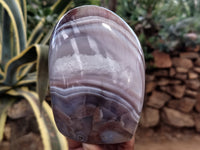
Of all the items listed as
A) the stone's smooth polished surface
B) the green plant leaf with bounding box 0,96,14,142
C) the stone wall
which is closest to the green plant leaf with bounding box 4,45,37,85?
the green plant leaf with bounding box 0,96,14,142

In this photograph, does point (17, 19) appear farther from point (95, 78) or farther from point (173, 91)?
point (173, 91)

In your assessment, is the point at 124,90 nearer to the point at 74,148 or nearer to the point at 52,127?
the point at 74,148

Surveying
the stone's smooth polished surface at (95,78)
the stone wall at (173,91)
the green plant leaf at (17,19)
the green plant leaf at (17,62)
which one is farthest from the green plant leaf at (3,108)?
the stone wall at (173,91)

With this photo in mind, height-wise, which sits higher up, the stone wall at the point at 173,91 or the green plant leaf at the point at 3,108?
the green plant leaf at the point at 3,108

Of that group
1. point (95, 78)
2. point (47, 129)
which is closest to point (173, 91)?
point (47, 129)

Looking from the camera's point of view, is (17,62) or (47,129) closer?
(47,129)

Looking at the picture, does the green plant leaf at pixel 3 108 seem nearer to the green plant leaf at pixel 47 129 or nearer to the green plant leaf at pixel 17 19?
the green plant leaf at pixel 47 129

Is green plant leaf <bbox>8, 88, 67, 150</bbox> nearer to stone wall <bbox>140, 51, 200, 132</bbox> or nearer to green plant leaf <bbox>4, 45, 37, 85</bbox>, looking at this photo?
green plant leaf <bbox>4, 45, 37, 85</bbox>
